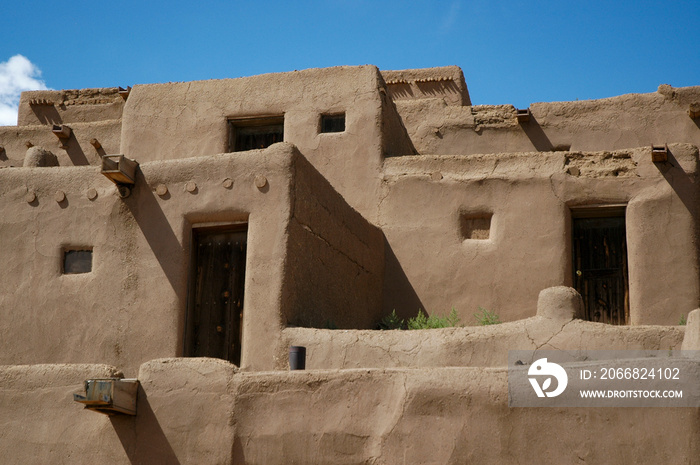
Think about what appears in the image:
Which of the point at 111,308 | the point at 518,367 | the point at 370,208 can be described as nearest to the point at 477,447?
the point at 518,367

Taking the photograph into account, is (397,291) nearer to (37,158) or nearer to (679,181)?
(679,181)

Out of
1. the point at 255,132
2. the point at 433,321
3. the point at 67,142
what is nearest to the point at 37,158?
the point at 67,142

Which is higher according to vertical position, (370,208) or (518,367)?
(370,208)

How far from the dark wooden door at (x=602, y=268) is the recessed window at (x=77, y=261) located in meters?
6.32

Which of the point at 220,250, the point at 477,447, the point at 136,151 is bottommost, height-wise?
the point at 477,447

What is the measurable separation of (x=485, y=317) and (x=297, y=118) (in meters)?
4.39

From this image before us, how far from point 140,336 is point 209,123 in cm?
477

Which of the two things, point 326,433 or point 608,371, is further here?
point 326,433

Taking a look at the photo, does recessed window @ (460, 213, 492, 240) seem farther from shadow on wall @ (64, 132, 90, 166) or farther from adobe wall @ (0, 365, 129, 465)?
shadow on wall @ (64, 132, 90, 166)

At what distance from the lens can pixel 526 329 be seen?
9742 mm

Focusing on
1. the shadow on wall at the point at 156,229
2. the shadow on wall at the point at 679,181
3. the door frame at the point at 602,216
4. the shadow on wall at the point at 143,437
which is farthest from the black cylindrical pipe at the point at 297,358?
the shadow on wall at the point at 679,181

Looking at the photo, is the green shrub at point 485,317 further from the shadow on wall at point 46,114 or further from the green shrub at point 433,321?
the shadow on wall at point 46,114

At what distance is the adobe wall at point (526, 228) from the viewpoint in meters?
12.2

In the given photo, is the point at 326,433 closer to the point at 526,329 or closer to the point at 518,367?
the point at 518,367
